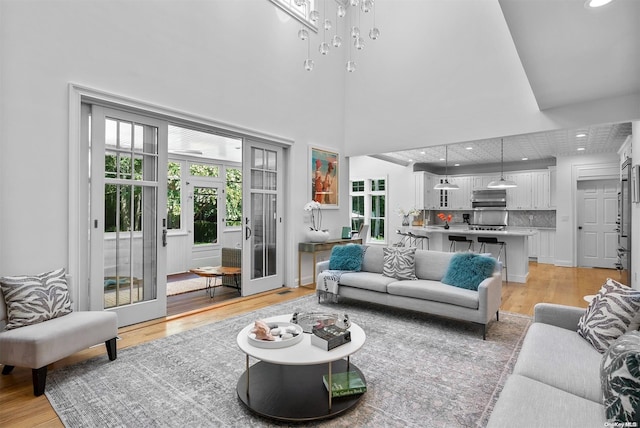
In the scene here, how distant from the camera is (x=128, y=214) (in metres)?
3.67

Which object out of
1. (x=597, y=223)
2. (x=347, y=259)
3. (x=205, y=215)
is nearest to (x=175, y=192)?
(x=205, y=215)

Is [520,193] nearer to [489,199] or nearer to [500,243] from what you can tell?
[489,199]

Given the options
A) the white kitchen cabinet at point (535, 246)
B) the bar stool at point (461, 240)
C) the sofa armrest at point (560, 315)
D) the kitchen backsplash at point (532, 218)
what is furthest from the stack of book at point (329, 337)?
the kitchen backsplash at point (532, 218)

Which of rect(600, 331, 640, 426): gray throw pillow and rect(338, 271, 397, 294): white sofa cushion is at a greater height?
rect(600, 331, 640, 426): gray throw pillow

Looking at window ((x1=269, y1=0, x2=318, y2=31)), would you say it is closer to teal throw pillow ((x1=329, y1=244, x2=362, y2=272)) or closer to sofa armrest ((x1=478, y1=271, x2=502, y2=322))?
teal throw pillow ((x1=329, y1=244, x2=362, y2=272))

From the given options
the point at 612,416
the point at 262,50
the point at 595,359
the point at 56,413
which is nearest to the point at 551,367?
the point at 595,359

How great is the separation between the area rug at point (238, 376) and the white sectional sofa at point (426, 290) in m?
0.24

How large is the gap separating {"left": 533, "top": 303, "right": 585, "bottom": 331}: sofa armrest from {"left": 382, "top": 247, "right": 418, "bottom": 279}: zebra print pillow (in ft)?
5.57

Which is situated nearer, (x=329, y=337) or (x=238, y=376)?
(x=329, y=337)

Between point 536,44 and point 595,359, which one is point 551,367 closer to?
point 595,359

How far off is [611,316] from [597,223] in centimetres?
711

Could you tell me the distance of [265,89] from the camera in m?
5.12

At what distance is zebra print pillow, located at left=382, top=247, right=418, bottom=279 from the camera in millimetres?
4180

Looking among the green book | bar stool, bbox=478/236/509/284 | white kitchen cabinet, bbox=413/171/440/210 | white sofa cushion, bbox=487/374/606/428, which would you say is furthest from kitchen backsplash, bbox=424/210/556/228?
white sofa cushion, bbox=487/374/606/428
